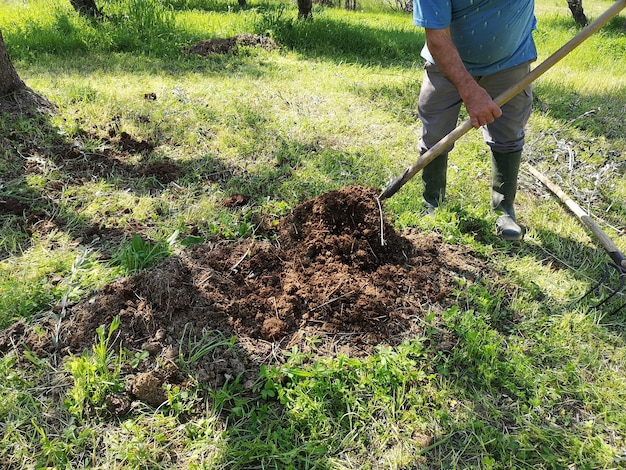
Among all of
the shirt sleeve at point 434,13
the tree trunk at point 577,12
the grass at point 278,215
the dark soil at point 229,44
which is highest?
the shirt sleeve at point 434,13

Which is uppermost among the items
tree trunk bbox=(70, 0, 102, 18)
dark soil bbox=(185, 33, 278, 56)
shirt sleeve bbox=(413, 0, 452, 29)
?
shirt sleeve bbox=(413, 0, 452, 29)

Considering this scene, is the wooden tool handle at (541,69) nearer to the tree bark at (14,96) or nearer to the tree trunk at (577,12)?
the tree bark at (14,96)

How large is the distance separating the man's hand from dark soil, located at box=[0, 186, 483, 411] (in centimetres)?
85

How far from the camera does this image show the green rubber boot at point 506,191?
3.07 meters

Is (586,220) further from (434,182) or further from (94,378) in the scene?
(94,378)

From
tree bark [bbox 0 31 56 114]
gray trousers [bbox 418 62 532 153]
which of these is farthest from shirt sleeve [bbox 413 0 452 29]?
tree bark [bbox 0 31 56 114]

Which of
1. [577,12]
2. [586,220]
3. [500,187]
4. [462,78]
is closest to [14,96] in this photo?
[462,78]

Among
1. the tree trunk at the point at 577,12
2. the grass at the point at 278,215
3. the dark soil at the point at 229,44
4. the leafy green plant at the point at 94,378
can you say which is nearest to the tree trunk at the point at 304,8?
the dark soil at the point at 229,44

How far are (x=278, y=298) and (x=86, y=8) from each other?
775 cm

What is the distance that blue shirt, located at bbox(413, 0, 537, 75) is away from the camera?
232 centimetres

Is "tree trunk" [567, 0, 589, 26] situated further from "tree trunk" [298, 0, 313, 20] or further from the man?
the man

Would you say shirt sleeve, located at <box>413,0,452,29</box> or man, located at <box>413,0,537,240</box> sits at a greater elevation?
shirt sleeve, located at <box>413,0,452,29</box>

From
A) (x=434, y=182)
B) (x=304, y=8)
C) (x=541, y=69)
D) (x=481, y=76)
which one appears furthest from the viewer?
(x=304, y=8)

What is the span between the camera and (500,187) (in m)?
3.23
